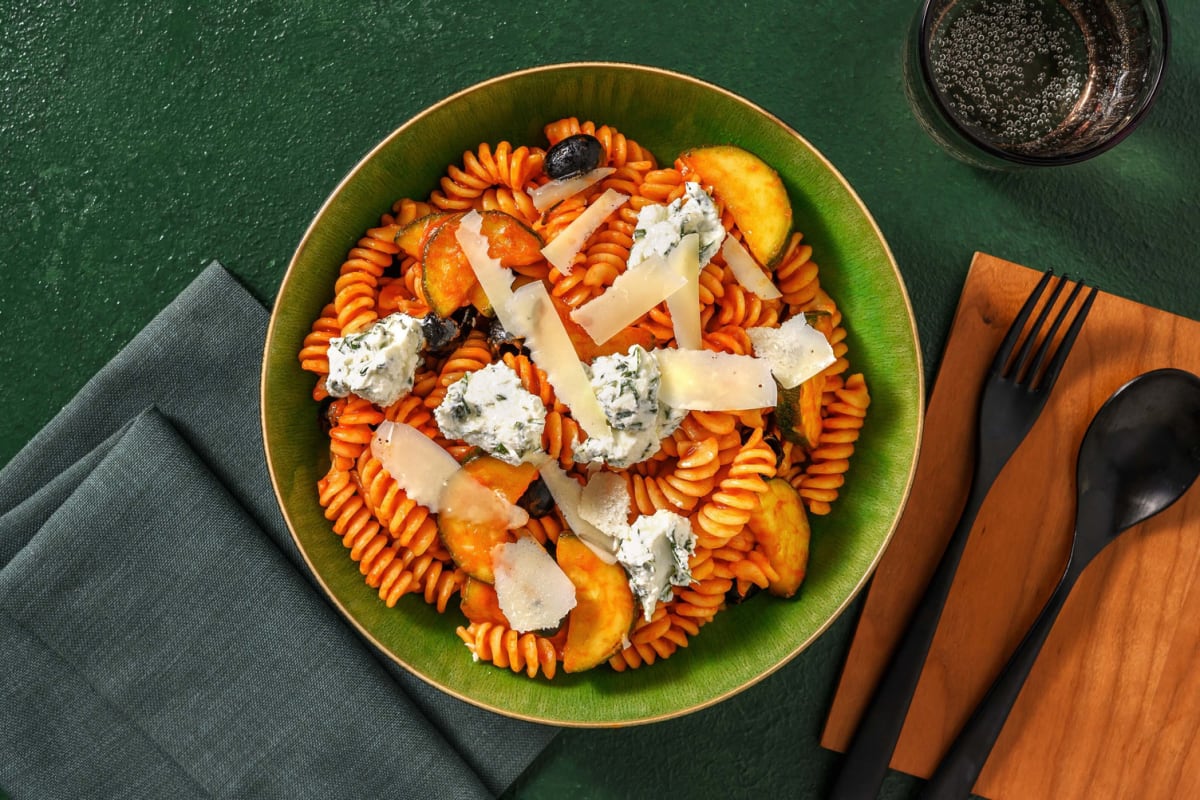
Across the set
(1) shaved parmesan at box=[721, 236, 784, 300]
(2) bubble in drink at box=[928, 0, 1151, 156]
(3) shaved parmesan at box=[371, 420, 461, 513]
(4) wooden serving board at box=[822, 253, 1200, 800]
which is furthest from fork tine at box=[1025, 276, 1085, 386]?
(3) shaved parmesan at box=[371, 420, 461, 513]

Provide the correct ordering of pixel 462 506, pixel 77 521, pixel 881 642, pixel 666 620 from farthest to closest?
pixel 881 642 < pixel 77 521 < pixel 666 620 < pixel 462 506

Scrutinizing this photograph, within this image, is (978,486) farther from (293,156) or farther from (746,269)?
(293,156)

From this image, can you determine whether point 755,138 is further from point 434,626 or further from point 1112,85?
point 434,626

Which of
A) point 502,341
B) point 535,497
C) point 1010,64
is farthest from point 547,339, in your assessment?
point 1010,64

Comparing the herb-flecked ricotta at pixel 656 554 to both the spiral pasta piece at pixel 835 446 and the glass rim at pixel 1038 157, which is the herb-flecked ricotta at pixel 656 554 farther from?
the glass rim at pixel 1038 157

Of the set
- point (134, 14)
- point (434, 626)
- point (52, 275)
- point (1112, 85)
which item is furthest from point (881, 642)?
point (134, 14)

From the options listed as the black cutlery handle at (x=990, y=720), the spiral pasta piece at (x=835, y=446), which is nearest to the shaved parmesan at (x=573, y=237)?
the spiral pasta piece at (x=835, y=446)

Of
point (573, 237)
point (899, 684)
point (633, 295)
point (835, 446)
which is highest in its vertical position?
point (573, 237)
